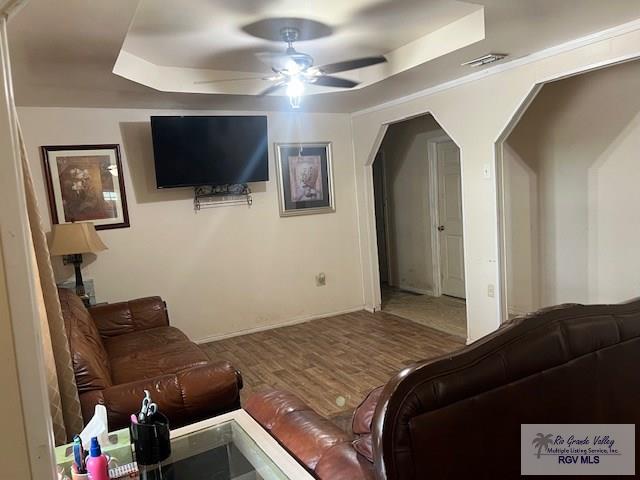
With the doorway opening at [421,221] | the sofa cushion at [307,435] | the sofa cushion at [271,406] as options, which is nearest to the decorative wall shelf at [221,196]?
the doorway opening at [421,221]

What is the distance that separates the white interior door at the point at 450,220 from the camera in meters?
5.74

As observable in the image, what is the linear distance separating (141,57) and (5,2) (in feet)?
9.92

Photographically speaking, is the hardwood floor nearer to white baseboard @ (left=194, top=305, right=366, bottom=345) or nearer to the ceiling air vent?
white baseboard @ (left=194, top=305, right=366, bottom=345)

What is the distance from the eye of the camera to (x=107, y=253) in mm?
4227

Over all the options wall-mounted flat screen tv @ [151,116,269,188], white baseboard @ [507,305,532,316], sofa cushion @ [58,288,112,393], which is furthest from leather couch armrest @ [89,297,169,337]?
white baseboard @ [507,305,532,316]

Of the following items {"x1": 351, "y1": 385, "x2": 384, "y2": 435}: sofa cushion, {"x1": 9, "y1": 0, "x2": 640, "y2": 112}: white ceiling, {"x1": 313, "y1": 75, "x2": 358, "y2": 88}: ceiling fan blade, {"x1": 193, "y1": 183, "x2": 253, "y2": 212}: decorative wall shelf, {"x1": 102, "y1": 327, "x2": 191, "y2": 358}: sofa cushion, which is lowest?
{"x1": 102, "y1": 327, "x2": 191, "y2": 358}: sofa cushion

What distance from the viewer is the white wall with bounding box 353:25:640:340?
3.17 metres

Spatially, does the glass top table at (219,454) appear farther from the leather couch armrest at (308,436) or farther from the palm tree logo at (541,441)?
the palm tree logo at (541,441)

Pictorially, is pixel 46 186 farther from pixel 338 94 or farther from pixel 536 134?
pixel 536 134

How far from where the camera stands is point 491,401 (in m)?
1.26

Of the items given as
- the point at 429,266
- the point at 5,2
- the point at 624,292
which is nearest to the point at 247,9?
the point at 5,2

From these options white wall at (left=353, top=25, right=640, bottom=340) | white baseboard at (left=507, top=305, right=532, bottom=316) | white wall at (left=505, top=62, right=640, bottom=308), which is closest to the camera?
white wall at (left=353, top=25, right=640, bottom=340)

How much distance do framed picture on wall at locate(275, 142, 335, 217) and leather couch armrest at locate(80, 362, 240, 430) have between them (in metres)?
2.99

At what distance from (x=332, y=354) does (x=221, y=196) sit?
1957mm
